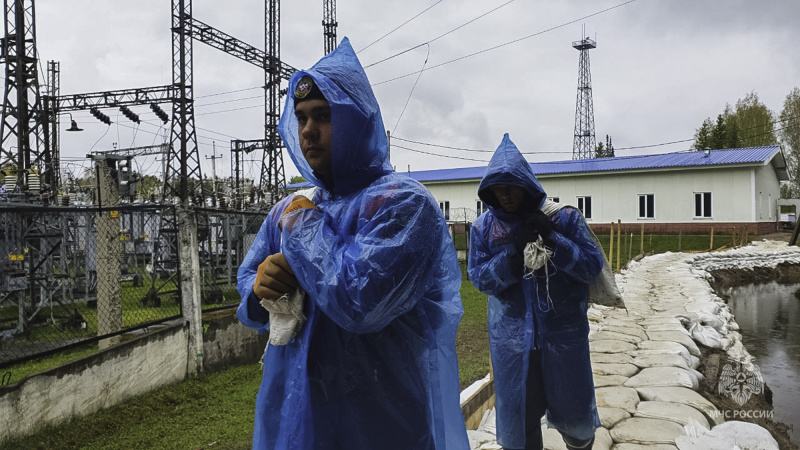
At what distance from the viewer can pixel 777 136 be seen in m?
41.9

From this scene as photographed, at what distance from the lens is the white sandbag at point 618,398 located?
14.0 feet

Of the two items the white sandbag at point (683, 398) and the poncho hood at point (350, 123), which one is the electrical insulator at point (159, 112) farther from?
the poncho hood at point (350, 123)

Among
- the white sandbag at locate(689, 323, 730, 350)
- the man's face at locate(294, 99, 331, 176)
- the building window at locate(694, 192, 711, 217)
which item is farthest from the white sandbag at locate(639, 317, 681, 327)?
the building window at locate(694, 192, 711, 217)

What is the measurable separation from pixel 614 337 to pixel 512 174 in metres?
4.44

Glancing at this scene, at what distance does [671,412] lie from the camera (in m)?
4.11

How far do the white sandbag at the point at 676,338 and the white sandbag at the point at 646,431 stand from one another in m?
2.90

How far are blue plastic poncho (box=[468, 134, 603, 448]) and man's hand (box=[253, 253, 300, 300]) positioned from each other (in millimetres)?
1726

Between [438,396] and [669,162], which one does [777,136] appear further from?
[438,396]

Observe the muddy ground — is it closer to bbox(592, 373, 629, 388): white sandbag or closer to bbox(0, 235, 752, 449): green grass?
bbox(592, 373, 629, 388): white sandbag

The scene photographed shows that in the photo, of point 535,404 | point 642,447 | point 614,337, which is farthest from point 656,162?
point 535,404

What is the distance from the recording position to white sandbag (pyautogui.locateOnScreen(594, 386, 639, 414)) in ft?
14.0

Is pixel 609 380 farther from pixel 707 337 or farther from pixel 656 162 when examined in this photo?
pixel 656 162

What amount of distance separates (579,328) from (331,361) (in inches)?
72.8

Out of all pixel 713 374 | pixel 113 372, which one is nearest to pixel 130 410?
pixel 113 372
